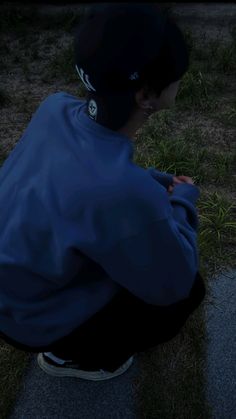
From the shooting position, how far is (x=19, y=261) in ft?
5.07

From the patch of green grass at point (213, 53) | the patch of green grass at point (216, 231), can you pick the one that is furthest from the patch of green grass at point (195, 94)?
the patch of green grass at point (216, 231)

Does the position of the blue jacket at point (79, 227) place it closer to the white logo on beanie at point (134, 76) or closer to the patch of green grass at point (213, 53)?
the white logo on beanie at point (134, 76)

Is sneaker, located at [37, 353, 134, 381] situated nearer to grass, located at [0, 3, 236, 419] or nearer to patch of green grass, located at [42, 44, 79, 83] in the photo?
grass, located at [0, 3, 236, 419]

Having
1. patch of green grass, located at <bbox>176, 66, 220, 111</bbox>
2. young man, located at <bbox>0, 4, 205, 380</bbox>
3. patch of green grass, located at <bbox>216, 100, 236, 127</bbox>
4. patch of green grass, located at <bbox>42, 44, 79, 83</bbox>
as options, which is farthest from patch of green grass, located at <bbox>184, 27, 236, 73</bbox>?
young man, located at <bbox>0, 4, 205, 380</bbox>

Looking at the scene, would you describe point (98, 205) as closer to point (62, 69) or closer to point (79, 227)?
point (79, 227)

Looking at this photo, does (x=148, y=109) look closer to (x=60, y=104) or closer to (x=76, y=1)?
(x=60, y=104)

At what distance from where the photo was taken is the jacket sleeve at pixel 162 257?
1450 millimetres

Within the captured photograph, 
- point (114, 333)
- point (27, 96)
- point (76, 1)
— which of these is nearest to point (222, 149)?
point (27, 96)

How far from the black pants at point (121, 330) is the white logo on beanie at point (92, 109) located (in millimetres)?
627

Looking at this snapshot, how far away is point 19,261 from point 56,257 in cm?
13

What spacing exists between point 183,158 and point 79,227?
2.02 metres

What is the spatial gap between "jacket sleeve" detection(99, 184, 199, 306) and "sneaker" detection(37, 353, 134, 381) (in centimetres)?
60

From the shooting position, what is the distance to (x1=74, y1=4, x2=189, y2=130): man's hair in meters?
1.34

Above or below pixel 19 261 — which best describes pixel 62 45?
below
